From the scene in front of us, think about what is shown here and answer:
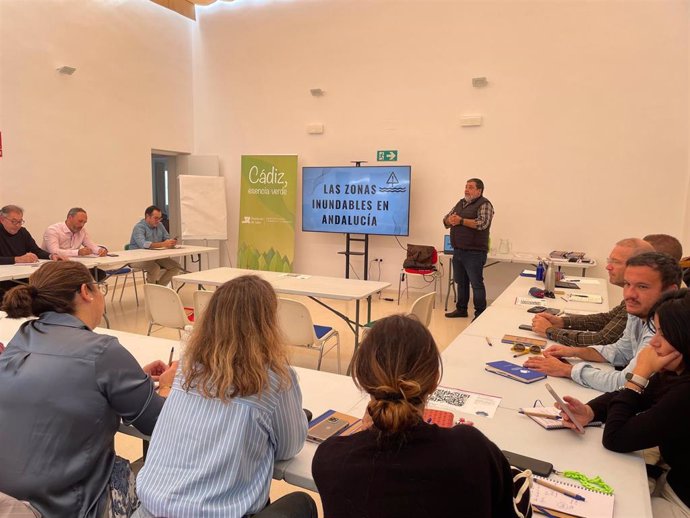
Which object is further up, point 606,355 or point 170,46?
point 170,46

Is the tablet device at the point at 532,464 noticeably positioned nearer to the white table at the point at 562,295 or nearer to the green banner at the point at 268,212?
the white table at the point at 562,295

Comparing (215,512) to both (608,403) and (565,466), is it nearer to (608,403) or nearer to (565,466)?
(565,466)

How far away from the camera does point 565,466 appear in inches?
56.7

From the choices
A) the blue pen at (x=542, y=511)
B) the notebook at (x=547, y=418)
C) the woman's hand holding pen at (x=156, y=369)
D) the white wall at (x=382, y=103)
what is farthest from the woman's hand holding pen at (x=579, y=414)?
the white wall at (x=382, y=103)

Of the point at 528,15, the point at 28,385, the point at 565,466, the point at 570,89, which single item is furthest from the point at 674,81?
the point at 28,385

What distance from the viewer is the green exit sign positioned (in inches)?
273

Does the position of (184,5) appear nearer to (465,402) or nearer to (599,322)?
(599,322)

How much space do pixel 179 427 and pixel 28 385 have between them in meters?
0.46

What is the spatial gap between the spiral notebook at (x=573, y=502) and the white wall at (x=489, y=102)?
530 cm

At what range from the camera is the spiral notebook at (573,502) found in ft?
4.05

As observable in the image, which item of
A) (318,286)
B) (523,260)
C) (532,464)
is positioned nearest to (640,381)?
(532,464)

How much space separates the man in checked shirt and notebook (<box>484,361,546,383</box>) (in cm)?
49

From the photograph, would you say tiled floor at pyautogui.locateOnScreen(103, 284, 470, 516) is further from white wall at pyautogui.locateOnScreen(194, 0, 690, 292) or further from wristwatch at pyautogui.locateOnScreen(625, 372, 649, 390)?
wristwatch at pyautogui.locateOnScreen(625, 372, 649, 390)

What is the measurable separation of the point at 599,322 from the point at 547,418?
4.50ft
